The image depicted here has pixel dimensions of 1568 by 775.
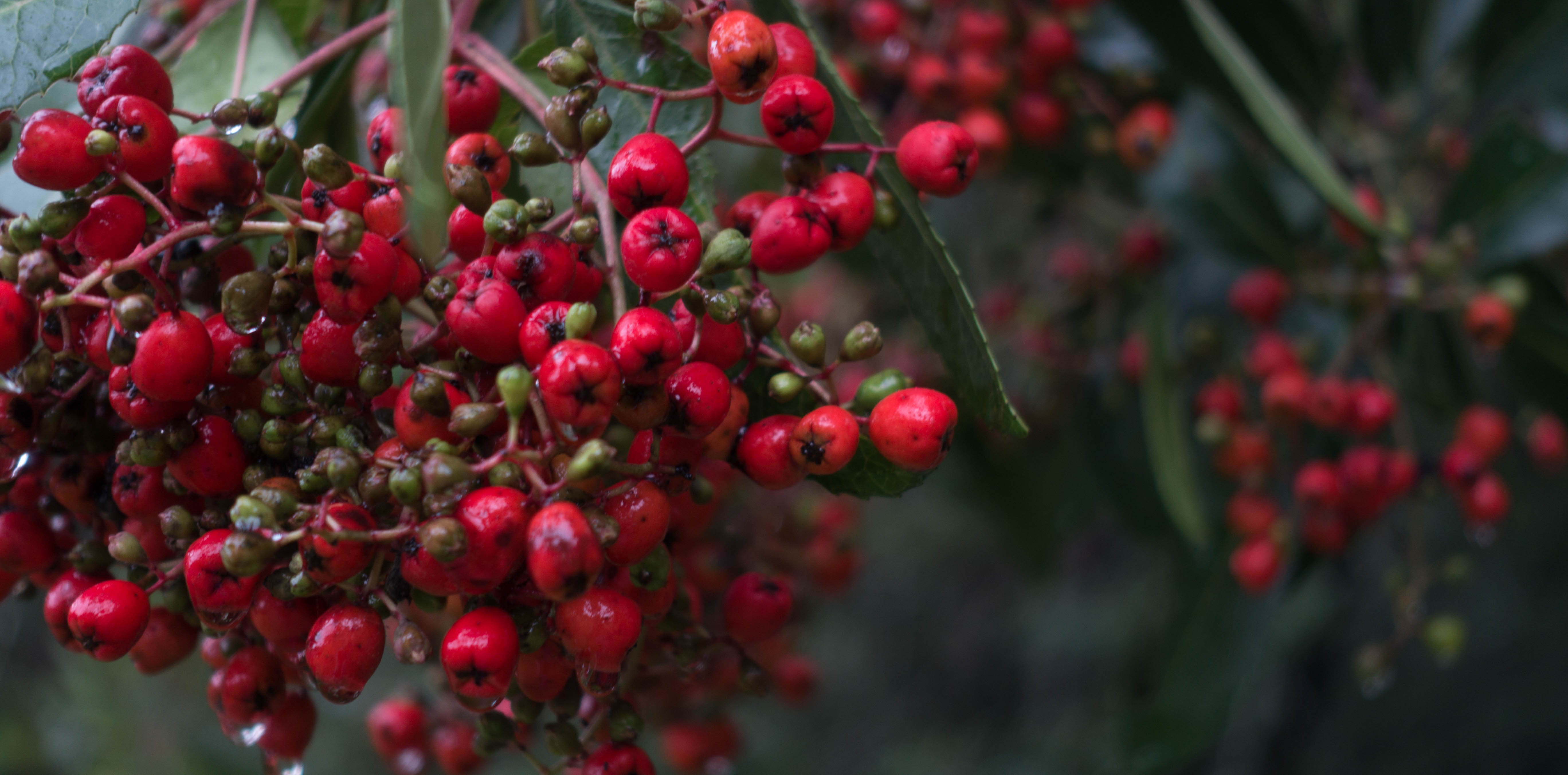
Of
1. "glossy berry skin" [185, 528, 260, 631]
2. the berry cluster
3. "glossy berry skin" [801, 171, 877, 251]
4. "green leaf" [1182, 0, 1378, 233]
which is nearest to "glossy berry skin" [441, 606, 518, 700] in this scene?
the berry cluster

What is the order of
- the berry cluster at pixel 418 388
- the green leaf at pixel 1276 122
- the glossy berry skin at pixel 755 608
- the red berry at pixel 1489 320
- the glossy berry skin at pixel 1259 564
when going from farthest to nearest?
the glossy berry skin at pixel 1259 564 → the red berry at pixel 1489 320 → the green leaf at pixel 1276 122 → the glossy berry skin at pixel 755 608 → the berry cluster at pixel 418 388

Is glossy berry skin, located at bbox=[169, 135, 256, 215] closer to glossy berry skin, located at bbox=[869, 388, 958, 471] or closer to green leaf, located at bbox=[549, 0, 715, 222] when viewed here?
green leaf, located at bbox=[549, 0, 715, 222]

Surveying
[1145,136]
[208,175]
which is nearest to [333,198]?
[208,175]

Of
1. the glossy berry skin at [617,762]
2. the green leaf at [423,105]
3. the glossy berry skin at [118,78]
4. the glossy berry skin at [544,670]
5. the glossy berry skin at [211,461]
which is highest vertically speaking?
the green leaf at [423,105]

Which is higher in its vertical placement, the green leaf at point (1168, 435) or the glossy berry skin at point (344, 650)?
the glossy berry skin at point (344, 650)

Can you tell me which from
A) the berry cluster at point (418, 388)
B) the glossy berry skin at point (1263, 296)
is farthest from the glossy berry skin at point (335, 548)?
the glossy berry skin at point (1263, 296)

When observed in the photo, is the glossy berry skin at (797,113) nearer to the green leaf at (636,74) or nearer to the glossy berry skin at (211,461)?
the green leaf at (636,74)

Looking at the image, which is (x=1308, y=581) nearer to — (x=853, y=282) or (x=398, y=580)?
(x=853, y=282)
